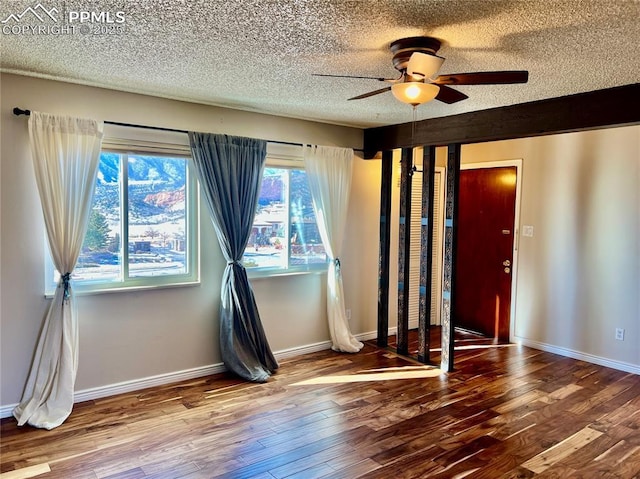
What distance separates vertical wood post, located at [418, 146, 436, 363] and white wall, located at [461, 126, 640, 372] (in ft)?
4.35

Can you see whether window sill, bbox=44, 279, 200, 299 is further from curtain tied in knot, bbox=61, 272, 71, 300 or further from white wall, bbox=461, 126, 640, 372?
white wall, bbox=461, 126, 640, 372

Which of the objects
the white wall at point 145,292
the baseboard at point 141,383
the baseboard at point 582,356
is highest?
the white wall at point 145,292

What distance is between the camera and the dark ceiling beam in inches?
124

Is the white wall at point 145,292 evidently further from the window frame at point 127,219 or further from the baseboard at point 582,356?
the baseboard at point 582,356

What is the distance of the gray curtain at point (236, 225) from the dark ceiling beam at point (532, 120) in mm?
1532

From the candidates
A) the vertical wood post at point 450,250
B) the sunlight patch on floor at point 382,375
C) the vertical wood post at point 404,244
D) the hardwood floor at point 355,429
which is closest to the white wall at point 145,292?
the hardwood floor at point 355,429

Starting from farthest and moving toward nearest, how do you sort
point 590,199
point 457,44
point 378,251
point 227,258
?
point 378,251
point 590,199
point 227,258
point 457,44

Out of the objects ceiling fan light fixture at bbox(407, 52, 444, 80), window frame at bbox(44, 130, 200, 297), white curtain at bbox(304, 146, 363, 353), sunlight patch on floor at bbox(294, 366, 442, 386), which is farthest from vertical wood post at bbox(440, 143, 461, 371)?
window frame at bbox(44, 130, 200, 297)

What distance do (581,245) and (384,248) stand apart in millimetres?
1945

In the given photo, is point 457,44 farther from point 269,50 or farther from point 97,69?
point 97,69

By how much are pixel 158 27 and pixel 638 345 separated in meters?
4.67

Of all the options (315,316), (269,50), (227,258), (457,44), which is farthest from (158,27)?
(315,316)

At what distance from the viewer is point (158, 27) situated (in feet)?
7.43

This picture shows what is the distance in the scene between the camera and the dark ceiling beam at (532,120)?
10.3ft
